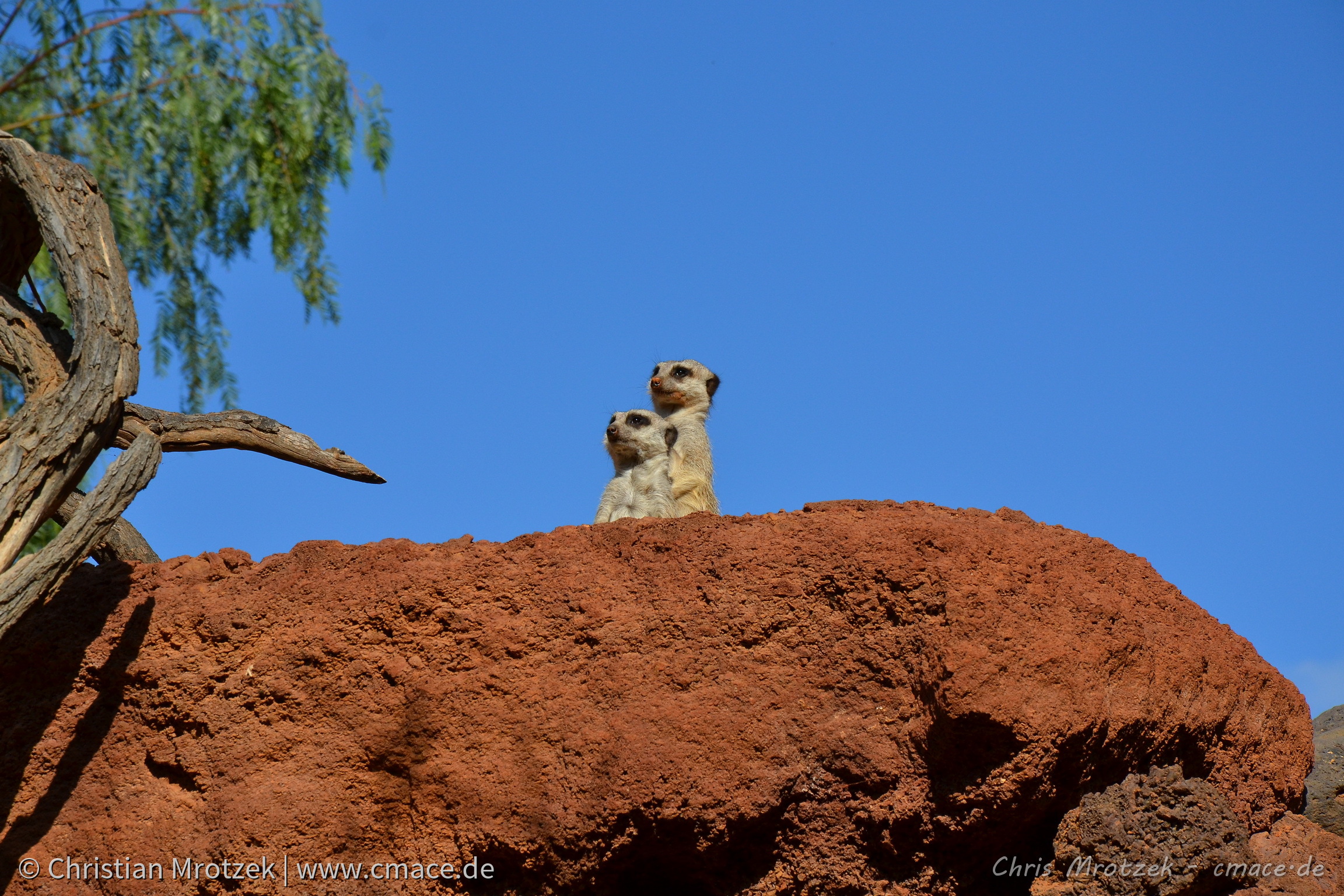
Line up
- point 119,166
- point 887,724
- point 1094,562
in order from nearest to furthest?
point 887,724 → point 1094,562 → point 119,166

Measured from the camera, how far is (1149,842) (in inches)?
135

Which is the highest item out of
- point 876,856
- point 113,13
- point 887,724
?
point 113,13

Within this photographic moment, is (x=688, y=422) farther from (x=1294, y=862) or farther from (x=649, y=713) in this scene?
(x=1294, y=862)

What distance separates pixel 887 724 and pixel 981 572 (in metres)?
0.49

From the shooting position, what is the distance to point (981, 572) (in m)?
3.55

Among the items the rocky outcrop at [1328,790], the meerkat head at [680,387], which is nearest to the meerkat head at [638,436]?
the meerkat head at [680,387]

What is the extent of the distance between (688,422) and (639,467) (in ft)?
2.24

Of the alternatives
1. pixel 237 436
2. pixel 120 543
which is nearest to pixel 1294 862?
pixel 237 436

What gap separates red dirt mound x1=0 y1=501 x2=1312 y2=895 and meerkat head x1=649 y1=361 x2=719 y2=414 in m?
3.46

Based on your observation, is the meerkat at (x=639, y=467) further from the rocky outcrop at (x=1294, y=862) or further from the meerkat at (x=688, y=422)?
the rocky outcrop at (x=1294, y=862)

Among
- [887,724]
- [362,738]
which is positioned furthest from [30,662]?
[887,724]

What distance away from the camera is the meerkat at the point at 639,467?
6336 mm

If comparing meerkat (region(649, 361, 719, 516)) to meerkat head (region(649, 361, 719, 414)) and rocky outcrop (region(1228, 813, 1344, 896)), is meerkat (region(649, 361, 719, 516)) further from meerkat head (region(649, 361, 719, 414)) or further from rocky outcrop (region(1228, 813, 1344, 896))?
rocky outcrop (region(1228, 813, 1344, 896))

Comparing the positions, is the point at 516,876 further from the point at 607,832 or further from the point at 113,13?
the point at 113,13
